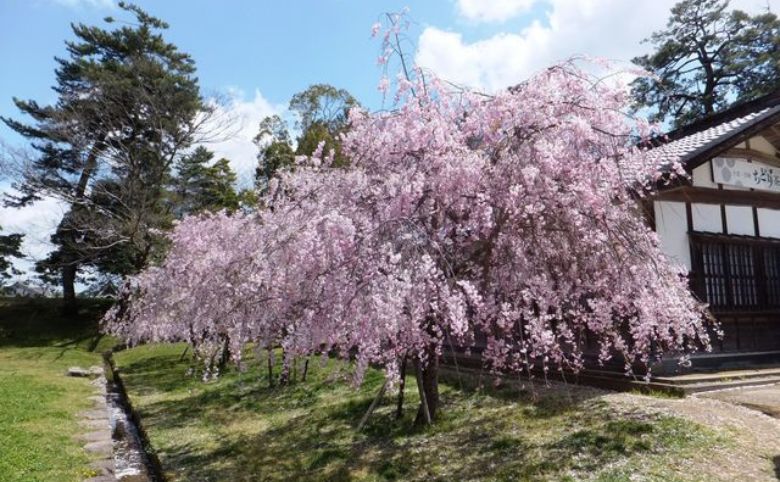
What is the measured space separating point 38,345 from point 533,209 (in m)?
31.7

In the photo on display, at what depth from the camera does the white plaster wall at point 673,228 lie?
11992mm

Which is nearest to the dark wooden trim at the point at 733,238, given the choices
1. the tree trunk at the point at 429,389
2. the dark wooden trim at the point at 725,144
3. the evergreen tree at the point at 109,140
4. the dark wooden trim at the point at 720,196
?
A: the dark wooden trim at the point at 720,196

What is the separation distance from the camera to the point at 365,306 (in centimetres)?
657

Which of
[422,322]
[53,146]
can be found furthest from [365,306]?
[53,146]

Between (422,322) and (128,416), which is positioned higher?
(422,322)

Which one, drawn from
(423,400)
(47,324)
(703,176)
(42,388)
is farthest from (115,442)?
(47,324)

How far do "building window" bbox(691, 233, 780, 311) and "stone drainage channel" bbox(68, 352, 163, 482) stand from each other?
11.2 m

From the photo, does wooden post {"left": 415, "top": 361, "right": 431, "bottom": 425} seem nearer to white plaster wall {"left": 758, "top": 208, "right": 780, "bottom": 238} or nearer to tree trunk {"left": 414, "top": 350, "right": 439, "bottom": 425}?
tree trunk {"left": 414, "top": 350, "right": 439, "bottom": 425}

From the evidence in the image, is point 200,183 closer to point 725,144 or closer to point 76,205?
point 76,205

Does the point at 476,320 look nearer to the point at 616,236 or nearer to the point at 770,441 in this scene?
the point at 616,236

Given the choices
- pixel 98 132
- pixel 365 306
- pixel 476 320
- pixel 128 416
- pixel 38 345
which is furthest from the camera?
pixel 98 132

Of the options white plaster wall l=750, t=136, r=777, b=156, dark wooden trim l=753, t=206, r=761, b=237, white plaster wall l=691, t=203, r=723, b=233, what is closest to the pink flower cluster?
white plaster wall l=691, t=203, r=723, b=233

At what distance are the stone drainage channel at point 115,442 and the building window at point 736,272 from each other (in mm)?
11230

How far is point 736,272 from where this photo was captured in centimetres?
1326
